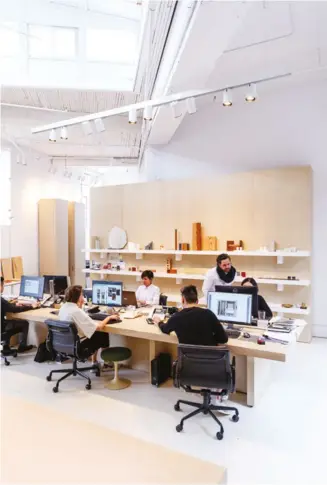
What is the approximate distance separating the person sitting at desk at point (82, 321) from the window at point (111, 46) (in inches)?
143

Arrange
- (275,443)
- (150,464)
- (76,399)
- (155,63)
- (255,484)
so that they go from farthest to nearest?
(155,63)
(76,399)
(275,443)
(255,484)
(150,464)

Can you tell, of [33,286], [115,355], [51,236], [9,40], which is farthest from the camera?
[51,236]

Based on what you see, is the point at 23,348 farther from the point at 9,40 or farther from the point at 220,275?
the point at 9,40

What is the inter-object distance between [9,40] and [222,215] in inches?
172

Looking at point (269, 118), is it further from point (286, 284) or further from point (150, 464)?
point (150, 464)

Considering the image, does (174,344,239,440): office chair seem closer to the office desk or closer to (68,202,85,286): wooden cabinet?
the office desk

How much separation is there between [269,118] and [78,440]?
6.11 m

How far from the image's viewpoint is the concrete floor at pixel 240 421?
272 centimetres

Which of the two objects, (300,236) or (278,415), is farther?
(300,236)

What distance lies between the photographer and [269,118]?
6.20 meters

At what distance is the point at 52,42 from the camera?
5324mm

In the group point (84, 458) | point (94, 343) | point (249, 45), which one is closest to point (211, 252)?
point (94, 343)

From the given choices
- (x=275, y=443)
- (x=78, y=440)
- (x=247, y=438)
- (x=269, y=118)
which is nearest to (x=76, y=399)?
(x=247, y=438)

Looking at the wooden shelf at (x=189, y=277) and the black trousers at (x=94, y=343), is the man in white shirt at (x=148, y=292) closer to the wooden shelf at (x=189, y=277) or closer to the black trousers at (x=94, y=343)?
the black trousers at (x=94, y=343)
